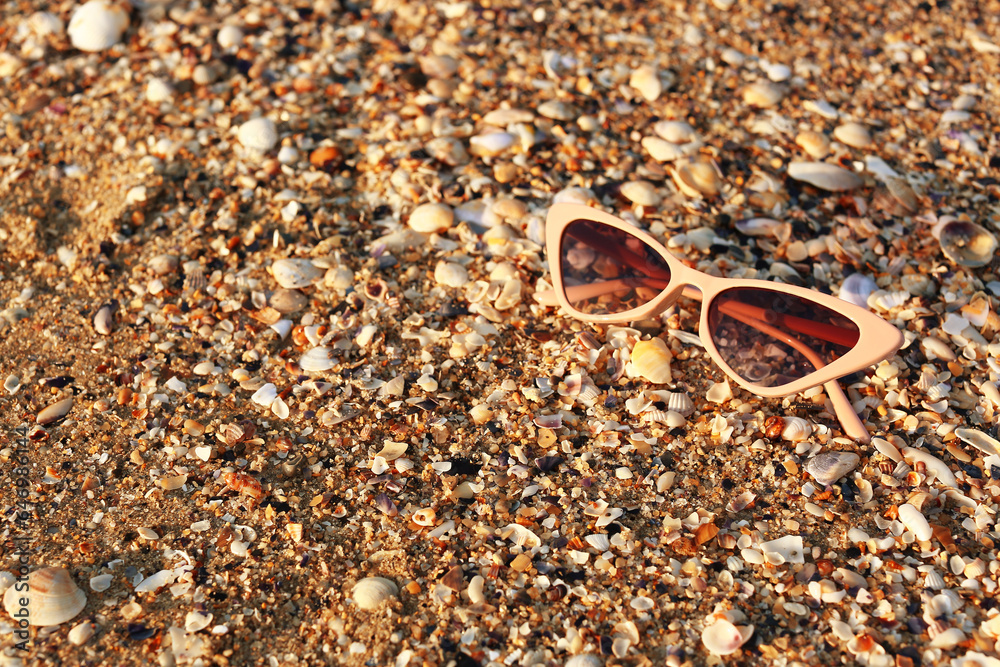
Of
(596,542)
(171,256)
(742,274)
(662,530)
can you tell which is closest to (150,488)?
(171,256)

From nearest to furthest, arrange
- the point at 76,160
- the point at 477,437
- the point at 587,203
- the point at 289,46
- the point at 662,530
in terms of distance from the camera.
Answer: the point at 662,530 < the point at 477,437 < the point at 587,203 < the point at 76,160 < the point at 289,46

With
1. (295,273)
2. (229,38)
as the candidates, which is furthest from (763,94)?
(229,38)

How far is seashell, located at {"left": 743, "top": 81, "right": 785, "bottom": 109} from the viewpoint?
283cm

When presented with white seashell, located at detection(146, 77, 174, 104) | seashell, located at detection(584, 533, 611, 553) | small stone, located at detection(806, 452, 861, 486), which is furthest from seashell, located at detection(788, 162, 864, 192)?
white seashell, located at detection(146, 77, 174, 104)

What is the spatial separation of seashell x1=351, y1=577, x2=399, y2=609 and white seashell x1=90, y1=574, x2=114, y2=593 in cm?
58

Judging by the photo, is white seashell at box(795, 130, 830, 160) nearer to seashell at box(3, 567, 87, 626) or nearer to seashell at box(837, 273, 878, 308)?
seashell at box(837, 273, 878, 308)

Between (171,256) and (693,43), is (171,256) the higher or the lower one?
the lower one

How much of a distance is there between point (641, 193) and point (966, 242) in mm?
1045

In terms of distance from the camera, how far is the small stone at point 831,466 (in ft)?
6.10

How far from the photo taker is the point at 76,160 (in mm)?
2719

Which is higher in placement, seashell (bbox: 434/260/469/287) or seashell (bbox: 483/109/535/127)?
seashell (bbox: 483/109/535/127)

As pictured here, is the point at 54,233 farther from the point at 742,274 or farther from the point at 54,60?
the point at 742,274

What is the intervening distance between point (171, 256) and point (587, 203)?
4.56 feet

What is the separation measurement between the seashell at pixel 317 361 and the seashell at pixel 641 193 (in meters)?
1.13
